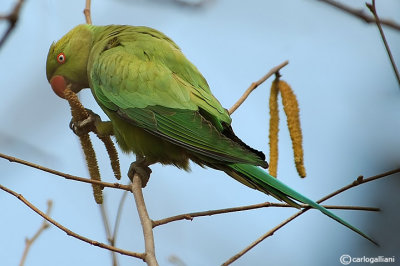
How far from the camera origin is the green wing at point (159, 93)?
3.00 metres

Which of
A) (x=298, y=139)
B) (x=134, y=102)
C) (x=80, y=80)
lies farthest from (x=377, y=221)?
(x=80, y=80)

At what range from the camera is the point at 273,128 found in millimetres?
3031

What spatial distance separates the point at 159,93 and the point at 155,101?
55 millimetres

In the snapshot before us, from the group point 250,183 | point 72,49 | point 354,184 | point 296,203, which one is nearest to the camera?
point 354,184

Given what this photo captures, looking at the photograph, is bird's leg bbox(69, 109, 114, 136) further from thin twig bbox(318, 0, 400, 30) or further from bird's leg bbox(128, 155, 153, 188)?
thin twig bbox(318, 0, 400, 30)

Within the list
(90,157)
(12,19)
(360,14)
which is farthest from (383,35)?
(90,157)

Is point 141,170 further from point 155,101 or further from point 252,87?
point 252,87

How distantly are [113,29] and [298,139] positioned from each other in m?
1.64

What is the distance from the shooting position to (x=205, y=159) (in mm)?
3039

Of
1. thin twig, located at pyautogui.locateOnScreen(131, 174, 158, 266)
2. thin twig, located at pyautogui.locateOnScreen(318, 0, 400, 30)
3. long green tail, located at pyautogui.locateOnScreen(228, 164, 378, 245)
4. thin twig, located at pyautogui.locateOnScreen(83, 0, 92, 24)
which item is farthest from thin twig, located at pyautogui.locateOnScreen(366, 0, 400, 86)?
thin twig, located at pyautogui.locateOnScreen(83, 0, 92, 24)

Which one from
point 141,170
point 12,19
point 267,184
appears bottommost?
point 12,19

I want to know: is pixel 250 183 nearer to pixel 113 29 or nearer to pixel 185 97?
pixel 185 97

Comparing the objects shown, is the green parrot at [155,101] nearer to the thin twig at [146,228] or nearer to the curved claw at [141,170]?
the curved claw at [141,170]

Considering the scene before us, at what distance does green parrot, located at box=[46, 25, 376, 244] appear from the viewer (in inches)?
115
